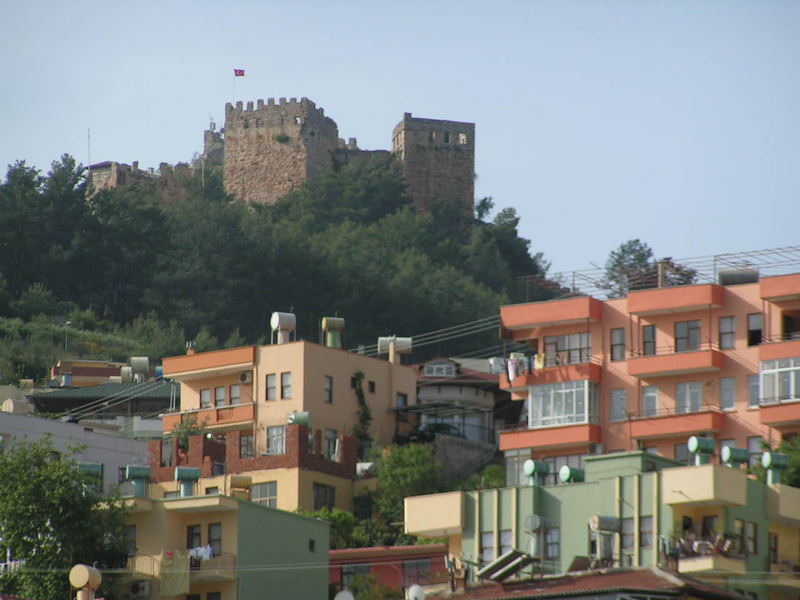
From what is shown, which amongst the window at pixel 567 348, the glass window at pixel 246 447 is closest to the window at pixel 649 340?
the window at pixel 567 348

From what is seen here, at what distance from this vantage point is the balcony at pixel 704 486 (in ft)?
153

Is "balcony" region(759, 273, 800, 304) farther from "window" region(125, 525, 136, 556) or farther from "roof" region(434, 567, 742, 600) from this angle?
"roof" region(434, 567, 742, 600)

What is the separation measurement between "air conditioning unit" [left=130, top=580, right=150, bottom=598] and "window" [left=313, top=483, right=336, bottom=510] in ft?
43.8

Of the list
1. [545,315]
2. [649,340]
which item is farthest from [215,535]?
[649,340]

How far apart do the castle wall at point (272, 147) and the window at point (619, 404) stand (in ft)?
220

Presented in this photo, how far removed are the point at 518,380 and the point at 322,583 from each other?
14.4 meters

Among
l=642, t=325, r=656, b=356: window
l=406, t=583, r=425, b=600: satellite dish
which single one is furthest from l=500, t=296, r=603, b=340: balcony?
l=406, t=583, r=425, b=600: satellite dish

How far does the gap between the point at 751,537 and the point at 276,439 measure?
73.7ft

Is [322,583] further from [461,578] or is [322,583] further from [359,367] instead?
[359,367]

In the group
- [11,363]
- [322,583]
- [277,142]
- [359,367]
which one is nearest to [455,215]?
[277,142]

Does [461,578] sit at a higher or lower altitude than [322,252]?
lower

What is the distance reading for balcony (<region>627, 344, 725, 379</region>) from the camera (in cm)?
6197

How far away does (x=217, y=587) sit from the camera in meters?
51.2

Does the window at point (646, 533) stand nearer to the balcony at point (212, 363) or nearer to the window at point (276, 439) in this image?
the window at point (276, 439)
